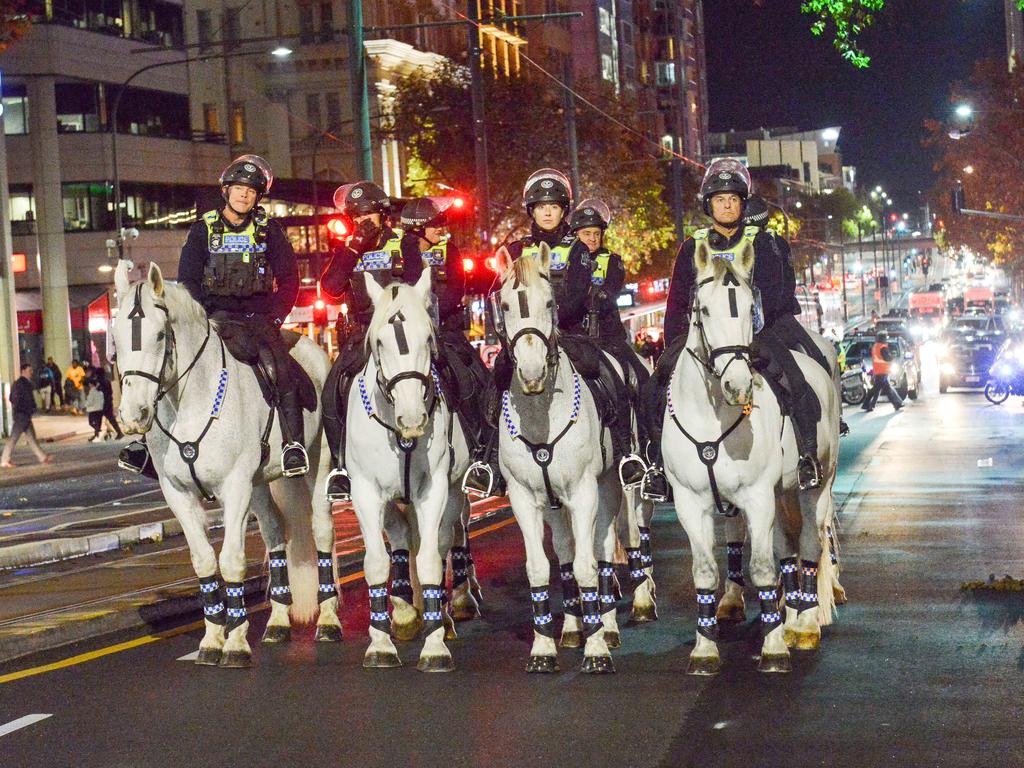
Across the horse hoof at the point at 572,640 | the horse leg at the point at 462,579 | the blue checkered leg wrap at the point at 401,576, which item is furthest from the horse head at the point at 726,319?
the horse leg at the point at 462,579

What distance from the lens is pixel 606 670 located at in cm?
966

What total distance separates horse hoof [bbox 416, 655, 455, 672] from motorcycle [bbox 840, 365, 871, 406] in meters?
35.0

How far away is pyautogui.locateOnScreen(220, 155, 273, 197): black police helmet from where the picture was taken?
36.6ft

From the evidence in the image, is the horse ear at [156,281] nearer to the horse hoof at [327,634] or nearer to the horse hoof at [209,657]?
the horse hoof at [209,657]

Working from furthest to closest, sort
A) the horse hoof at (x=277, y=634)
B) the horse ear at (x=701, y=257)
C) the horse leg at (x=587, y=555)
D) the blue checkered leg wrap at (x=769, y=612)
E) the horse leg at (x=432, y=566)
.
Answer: the horse hoof at (x=277, y=634)
the horse leg at (x=432, y=566)
the horse leg at (x=587, y=555)
the blue checkered leg wrap at (x=769, y=612)
the horse ear at (x=701, y=257)

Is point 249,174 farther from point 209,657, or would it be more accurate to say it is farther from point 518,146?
point 518,146

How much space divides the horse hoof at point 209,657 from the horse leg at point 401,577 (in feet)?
4.11

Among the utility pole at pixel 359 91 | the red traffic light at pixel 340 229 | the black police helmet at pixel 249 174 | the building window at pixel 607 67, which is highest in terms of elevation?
the building window at pixel 607 67

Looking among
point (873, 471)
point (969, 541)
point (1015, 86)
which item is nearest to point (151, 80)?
point (1015, 86)

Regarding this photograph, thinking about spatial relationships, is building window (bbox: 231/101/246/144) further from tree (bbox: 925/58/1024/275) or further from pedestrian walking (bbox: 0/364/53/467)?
pedestrian walking (bbox: 0/364/53/467)

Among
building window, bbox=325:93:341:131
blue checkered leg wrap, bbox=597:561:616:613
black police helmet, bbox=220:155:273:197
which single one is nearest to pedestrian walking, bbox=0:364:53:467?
black police helmet, bbox=220:155:273:197

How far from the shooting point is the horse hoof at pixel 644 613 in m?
11.5

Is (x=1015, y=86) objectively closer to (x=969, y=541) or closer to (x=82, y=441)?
(x=82, y=441)

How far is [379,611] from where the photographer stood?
10211 mm
